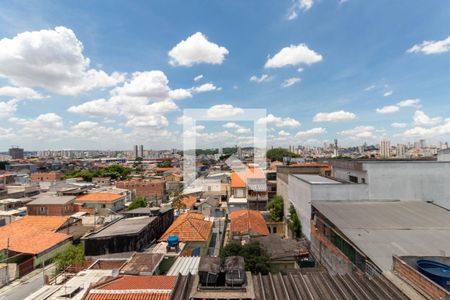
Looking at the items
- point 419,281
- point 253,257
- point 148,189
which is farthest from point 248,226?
point 148,189

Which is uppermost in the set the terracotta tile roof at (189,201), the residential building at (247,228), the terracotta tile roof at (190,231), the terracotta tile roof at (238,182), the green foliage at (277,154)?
the green foliage at (277,154)

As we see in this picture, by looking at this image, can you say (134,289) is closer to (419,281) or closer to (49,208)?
(419,281)

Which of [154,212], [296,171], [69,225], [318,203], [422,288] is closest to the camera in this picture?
[422,288]

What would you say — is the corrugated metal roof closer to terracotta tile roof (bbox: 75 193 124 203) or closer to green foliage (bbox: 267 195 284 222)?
green foliage (bbox: 267 195 284 222)

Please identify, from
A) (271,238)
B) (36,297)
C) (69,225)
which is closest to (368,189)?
(271,238)

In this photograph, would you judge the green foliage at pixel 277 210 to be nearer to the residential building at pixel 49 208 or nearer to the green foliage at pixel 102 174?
the residential building at pixel 49 208

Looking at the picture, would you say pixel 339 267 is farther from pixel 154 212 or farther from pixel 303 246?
pixel 154 212

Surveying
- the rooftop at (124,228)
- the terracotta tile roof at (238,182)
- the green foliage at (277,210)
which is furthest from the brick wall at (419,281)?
the terracotta tile roof at (238,182)
